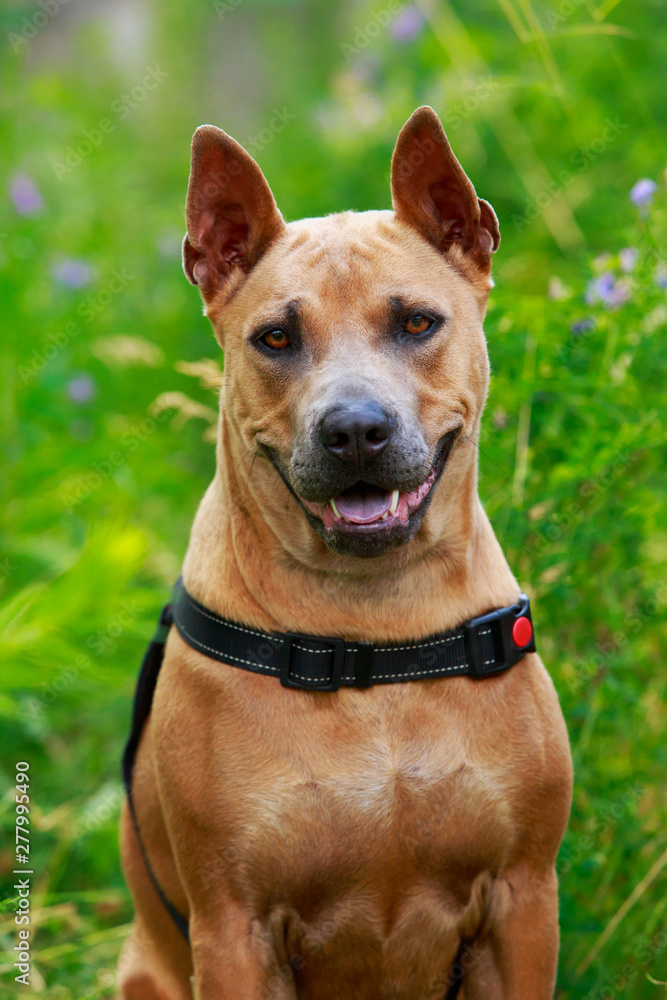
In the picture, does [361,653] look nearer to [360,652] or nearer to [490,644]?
[360,652]

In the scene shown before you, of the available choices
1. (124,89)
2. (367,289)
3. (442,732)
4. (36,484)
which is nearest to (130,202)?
(124,89)

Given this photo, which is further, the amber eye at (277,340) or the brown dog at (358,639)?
the amber eye at (277,340)

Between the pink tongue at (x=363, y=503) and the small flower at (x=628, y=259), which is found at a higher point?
the small flower at (x=628, y=259)

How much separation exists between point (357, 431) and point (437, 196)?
0.71 meters

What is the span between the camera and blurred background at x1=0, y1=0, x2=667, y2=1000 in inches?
122

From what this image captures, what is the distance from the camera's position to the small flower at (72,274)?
18.0 ft

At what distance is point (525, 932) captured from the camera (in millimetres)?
2445

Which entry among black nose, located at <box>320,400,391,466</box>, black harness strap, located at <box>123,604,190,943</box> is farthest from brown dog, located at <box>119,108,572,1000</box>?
black harness strap, located at <box>123,604,190,943</box>

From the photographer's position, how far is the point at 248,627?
241 centimetres

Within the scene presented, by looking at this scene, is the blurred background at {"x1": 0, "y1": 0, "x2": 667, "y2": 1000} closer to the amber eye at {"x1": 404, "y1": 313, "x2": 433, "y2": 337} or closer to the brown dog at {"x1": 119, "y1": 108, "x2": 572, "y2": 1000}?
the brown dog at {"x1": 119, "y1": 108, "x2": 572, "y2": 1000}

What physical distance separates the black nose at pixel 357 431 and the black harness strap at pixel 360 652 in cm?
43

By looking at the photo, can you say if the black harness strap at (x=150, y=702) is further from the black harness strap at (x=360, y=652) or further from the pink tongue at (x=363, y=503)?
the pink tongue at (x=363, y=503)

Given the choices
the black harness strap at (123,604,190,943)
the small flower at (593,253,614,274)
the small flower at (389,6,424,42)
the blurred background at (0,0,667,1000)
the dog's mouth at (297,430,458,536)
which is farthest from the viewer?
the small flower at (389,6,424,42)

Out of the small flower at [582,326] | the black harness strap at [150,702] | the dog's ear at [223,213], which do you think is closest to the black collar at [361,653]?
the black harness strap at [150,702]
